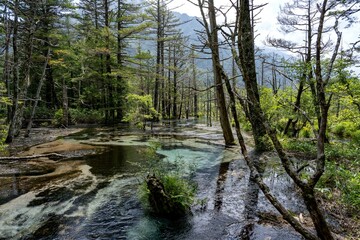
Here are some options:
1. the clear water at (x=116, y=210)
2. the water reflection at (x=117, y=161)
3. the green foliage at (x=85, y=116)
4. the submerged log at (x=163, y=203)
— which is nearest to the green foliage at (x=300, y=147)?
the clear water at (x=116, y=210)

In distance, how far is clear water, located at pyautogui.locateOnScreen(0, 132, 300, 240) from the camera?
342cm

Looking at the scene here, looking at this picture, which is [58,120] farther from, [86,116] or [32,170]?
[32,170]

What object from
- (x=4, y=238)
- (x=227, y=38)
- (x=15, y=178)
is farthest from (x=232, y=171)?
(x=15, y=178)

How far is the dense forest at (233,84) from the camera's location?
2410 millimetres

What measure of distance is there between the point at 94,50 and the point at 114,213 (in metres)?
14.5

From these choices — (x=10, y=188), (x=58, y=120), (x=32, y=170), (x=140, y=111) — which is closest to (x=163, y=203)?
(x=10, y=188)

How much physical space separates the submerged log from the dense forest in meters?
1.68

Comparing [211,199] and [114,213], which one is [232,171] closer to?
A: [211,199]

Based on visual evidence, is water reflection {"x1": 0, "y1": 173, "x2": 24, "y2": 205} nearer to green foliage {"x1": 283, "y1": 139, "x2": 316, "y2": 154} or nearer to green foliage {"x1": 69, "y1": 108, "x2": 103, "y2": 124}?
green foliage {"x1": 283, "y1": 139, "x2": 316, "y2": 154}

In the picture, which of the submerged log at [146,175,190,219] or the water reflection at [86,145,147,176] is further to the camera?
the water reflection at [86,145,147,176]

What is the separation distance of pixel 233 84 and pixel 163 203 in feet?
7.35

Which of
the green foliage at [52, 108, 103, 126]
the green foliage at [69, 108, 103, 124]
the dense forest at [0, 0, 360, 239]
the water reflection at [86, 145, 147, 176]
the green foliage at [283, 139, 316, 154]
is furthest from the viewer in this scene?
the green foliage at [69, 108, 103, 124]

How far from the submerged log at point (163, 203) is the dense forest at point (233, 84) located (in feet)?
5.51

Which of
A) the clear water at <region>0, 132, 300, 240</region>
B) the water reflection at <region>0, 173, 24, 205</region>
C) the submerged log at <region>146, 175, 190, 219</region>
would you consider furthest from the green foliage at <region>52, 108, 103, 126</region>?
the submerged log at <region>146, 175, 190, 219</region>
